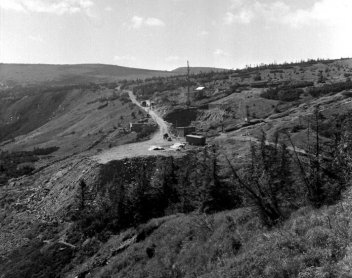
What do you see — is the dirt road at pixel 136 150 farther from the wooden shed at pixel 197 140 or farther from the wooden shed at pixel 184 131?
the wooden shed at pixel 197 140

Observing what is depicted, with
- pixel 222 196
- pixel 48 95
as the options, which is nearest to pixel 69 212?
pixel 222 196

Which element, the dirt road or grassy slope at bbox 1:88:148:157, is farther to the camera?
grassy slope at bbox 1:88:148:157

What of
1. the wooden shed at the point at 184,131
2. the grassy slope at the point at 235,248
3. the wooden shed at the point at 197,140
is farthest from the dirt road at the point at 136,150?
the grassy slope at the point at 235,248

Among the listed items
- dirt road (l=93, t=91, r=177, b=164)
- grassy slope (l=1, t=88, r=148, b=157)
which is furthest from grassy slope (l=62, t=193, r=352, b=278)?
grassy slope (l=1, t=88, r=148, b=157)

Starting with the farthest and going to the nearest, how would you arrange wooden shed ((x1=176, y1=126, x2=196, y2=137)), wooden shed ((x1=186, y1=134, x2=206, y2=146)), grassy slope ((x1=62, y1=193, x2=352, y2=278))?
wooden shed ((x1=176, y1=126, x2=196, y2=137)) < wooden shed ((x1=186, y1=134, x2=206, y2=146)) < grassy slope ((x1=62, y1=193, x2=352, y2=278))

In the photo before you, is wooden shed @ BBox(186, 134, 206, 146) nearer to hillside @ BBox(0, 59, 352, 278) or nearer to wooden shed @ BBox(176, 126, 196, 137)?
hillside @ BBox(0, 59, 352, 278)

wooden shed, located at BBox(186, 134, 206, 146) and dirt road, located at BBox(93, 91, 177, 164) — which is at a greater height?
wooden shed, located at BBox(186, 134, 206, 146)

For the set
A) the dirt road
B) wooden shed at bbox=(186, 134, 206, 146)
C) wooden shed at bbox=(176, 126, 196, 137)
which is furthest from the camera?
wooden shed at bbox=(176, 126, 196, 137)

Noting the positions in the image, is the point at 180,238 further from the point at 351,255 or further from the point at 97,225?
the point at 351,255
